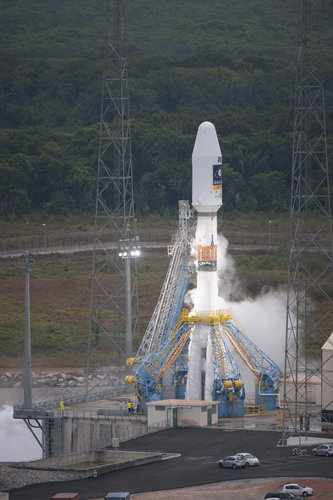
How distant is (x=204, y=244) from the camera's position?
2842 inches

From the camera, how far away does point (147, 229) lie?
13762 centimetres

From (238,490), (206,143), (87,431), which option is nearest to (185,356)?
(87,431)

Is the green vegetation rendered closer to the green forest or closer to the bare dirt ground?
the green forest

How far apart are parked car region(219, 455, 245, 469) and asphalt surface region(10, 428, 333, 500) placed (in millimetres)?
316

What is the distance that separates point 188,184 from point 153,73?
44.8m

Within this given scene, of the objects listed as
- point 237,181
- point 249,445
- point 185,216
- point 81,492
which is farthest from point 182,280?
point 237,181

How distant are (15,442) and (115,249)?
48157 mm

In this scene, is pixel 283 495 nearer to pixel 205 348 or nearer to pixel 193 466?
pixel 193 466

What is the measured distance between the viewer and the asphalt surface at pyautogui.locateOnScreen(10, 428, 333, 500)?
172 feet

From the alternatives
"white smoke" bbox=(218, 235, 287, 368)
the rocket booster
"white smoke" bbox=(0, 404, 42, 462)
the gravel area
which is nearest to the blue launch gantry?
the rocket booster

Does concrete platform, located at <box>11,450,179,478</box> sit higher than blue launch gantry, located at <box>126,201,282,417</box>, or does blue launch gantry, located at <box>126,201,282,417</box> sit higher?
blue launch gantry, located at <box>126,201,282,417</box>

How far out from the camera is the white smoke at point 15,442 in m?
75.7

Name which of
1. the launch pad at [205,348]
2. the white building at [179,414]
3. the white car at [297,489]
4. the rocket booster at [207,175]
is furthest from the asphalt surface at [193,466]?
the rocket booster at [207,175]

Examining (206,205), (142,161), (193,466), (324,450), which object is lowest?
(193,466)
